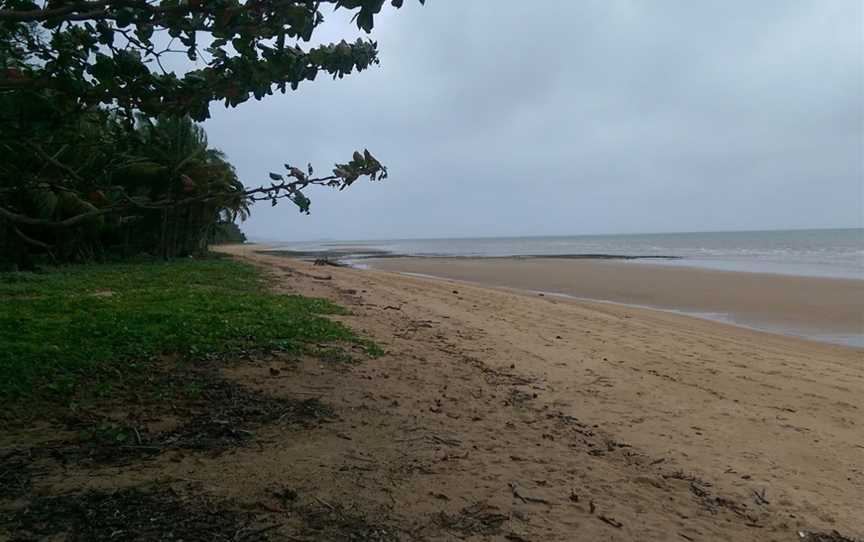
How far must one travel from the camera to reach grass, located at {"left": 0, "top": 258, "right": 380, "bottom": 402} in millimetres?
4980

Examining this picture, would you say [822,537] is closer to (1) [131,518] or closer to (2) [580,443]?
(2) [580,443]

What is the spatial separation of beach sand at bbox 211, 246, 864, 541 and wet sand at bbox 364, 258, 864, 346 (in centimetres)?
437

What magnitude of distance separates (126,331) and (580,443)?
16.2 feet

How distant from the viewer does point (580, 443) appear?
14.5 feet

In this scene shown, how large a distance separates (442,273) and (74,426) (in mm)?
24395

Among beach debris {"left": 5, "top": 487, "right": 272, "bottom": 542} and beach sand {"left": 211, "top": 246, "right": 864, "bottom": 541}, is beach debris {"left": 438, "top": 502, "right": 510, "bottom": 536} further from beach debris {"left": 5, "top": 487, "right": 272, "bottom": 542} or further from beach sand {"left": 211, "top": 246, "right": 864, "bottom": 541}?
beach debris {"left": 5, "top": 487, "right": 272, "bottom": 542}

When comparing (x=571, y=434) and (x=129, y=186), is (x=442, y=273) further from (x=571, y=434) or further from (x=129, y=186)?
(x=571, y=434)

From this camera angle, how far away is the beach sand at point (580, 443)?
326 cm

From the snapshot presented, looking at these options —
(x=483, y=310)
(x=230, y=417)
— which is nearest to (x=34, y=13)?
(x=230, y=417)

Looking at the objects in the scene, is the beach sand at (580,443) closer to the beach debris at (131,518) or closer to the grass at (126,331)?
the beach debris at (131,518)

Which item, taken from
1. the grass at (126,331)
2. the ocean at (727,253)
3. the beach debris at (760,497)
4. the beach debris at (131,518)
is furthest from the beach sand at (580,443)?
the ocean at (727,253)

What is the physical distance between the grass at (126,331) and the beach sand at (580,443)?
3.21ft

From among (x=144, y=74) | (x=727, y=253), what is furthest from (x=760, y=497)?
(x=727, y=253)

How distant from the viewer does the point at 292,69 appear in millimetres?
3553
